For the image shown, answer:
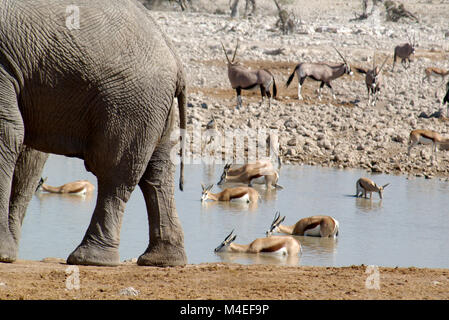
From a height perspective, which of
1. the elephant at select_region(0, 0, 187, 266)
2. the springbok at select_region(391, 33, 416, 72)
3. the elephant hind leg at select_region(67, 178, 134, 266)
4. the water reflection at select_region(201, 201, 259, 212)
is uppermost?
the springbok at select_region(391, 33, 416, 72)

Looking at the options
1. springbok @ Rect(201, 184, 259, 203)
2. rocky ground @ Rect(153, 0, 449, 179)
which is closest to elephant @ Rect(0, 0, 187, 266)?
springbok @ Rect(201, 184, 259, 203)

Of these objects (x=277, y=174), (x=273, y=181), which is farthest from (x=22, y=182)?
(x=277, y=174)

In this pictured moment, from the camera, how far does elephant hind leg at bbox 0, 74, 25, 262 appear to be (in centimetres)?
546

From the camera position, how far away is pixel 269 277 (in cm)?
572

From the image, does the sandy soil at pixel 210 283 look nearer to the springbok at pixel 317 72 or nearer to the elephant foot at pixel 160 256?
the elephant foot at pixel 160 256

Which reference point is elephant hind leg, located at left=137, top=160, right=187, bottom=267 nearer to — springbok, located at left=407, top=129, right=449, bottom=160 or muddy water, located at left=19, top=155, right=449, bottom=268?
muddy water, located at left=19, top=155, right=449, bottom=268

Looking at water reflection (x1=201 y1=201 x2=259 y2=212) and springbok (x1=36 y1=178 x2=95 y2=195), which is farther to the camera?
springbok (x1=36 y1=178 x2=95 y2=195)

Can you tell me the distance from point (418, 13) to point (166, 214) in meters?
33.3

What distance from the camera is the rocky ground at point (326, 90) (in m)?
15.8

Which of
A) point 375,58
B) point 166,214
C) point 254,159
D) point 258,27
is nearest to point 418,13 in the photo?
point 258,27

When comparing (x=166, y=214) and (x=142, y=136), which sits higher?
(x=142, y=136)

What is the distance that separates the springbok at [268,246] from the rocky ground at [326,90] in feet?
19.3

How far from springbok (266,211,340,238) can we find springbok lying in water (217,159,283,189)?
9.53 ft
